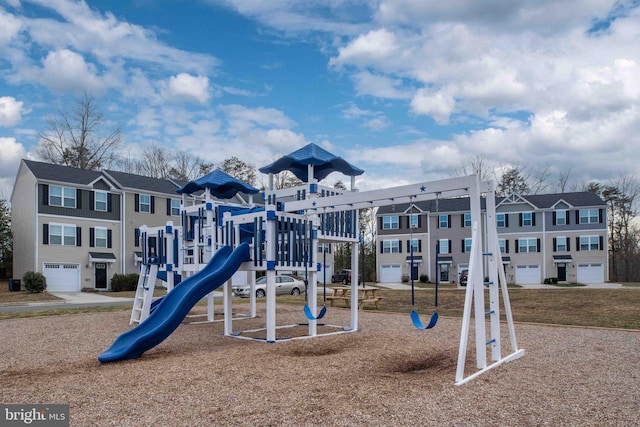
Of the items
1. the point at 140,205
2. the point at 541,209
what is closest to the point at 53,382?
the point at 140,205

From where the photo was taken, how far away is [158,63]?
17.6 meters

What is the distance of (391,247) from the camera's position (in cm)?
4722

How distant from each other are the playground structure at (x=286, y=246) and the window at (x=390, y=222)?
33.2m

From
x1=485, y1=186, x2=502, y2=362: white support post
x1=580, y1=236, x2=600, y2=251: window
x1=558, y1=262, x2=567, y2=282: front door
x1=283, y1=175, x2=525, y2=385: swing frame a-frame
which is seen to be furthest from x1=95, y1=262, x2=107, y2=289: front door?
x1=580, y1=236, x2=600, y2=251: window

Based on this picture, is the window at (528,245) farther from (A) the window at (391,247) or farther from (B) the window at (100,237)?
(B) the window at (100,237)

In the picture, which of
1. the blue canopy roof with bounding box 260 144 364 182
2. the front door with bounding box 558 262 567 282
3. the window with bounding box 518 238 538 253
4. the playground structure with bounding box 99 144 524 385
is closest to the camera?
the playground structure with bounding box 99 144 524 385

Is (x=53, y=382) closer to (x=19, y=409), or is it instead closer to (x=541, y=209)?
(x=19, y=409)

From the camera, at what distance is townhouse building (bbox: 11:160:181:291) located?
1240 inches

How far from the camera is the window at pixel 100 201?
34156 mm

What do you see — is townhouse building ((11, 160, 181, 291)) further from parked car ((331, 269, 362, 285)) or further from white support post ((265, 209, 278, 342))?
white support post ((265, 209, 278, 342))

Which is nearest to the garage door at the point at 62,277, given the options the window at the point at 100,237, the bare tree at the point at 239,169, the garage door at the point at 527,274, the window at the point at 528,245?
the window at the point at 100,237

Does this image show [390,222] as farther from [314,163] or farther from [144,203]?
[314,163]

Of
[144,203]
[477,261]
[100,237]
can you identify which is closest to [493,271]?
[477,261]

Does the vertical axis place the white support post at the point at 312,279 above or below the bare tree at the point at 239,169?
below
